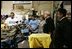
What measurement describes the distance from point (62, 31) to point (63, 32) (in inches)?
0.7

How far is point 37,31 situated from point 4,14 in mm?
434

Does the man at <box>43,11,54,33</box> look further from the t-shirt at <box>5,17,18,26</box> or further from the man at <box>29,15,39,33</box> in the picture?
the t-shirt at <box>5,17,18,26</box>

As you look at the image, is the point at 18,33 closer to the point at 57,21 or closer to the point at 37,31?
the point at 37,31

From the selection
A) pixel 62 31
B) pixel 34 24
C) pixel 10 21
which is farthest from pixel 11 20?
pixel 62 31

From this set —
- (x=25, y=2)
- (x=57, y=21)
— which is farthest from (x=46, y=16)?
(x=25, y=2)

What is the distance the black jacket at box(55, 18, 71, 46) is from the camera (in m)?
2.41

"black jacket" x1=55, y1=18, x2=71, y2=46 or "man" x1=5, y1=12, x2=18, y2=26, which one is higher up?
"man" x1=5, y1=12, x2=18, y2=26

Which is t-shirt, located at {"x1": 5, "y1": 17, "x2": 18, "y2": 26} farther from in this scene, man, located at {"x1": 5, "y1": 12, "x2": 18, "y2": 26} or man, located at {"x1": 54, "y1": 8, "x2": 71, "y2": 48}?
man, located at {"x1": 54, "y1": 8, "x2": 71, "y2": 48}

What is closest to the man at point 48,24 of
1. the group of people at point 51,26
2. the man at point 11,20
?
the group of people at point 51,26

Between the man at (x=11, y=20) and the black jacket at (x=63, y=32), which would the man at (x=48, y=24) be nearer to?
the black jacket at (x=63, y=32)

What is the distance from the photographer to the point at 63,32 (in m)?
2.41

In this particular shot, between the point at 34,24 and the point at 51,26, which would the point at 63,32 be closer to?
the point at 51,26

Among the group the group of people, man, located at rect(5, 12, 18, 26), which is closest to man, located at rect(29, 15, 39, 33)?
the group of people

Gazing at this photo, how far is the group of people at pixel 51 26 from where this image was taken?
2.41 metres
